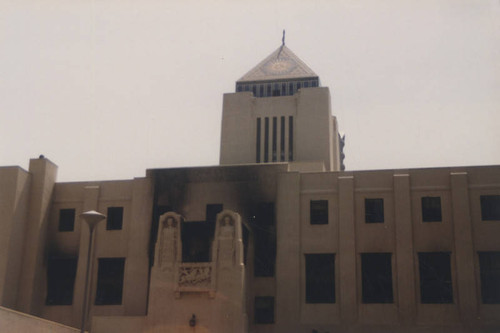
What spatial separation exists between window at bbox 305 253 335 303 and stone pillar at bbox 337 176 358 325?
622mm

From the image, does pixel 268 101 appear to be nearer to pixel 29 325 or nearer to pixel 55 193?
pixel 55 193

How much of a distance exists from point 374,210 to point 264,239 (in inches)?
282

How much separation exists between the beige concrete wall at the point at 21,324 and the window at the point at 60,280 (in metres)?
10.6

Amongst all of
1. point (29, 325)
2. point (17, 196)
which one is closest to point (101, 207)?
point (17, 196)

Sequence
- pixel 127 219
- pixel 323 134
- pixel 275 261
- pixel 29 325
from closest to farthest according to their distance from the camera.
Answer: pixel 29 325 < pixel 275 261 < pixel 127 219 < pixel 323 134

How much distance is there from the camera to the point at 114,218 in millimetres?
48906

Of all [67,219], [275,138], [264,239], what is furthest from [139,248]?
[275,138]

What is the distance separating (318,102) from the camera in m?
58.2

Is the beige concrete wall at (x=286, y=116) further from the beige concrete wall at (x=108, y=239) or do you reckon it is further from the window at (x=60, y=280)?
the window at (x=60, y=280)

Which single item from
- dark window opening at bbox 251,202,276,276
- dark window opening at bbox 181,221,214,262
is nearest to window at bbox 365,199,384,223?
dark window opening at bbox 251,202,276,276

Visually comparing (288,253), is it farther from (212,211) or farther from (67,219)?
(67,219)

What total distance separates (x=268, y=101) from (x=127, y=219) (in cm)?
1657

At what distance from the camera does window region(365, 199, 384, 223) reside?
148 ft

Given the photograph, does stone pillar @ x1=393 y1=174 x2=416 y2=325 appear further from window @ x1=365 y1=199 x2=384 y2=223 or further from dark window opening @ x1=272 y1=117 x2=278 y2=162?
dark window opening @ x1=272 y1=117 x2=278 y2=162
